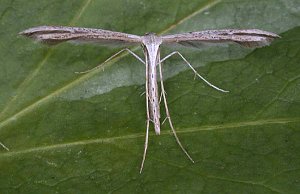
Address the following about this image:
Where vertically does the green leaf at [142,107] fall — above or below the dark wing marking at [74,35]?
below

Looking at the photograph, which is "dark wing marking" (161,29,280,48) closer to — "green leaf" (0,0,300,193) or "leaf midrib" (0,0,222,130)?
A: "green leaf" (0,0,300,193)

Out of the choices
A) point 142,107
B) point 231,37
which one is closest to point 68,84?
point 142,107

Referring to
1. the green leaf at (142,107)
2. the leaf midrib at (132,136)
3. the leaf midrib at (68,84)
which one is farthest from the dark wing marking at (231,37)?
the leaf midrib at (132,136)

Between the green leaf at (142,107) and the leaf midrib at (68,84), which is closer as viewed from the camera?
the green leaf at (142,107)

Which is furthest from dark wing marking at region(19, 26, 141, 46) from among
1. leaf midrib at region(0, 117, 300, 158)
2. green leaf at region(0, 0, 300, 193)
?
leaf midrib at region(0, 117, 300, 158)

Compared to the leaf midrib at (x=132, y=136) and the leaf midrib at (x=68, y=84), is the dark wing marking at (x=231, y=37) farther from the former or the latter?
the leaf midrib at (x=132, y=136)

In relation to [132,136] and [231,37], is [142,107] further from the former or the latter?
[231,37]
